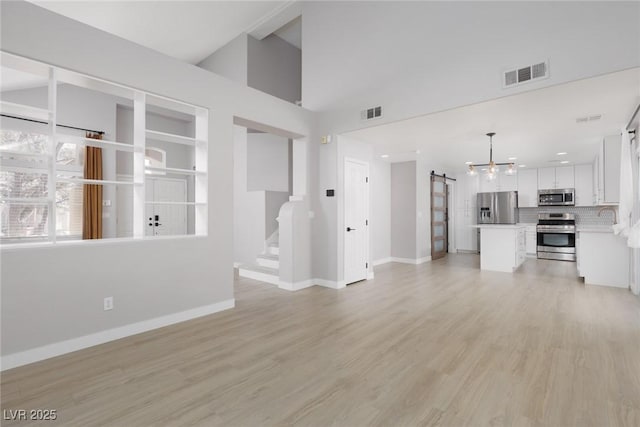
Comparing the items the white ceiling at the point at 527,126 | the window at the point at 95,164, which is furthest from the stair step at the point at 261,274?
the white ceiling at the point at 527,126

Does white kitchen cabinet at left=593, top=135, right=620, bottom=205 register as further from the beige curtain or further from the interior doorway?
the beige curtain

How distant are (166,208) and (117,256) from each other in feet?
17.8

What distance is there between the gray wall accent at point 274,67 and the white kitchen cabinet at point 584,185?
7.65 meters

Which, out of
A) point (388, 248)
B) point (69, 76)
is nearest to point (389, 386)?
point (69, 76)

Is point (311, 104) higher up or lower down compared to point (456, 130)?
higher up

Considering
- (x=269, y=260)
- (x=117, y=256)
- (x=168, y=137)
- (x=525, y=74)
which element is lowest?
(x=269, y=260)

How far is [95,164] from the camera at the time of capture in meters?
6.33

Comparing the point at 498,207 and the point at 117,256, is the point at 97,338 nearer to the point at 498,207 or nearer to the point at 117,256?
the point at 117,256

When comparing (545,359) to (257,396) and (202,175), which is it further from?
(202,175)

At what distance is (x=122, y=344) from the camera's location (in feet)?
9.43

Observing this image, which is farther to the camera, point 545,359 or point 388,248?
point 388,248

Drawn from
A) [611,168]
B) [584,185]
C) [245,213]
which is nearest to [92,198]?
[245,213]

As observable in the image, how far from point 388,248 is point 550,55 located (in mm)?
5531

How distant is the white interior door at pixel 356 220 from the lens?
209 inches
